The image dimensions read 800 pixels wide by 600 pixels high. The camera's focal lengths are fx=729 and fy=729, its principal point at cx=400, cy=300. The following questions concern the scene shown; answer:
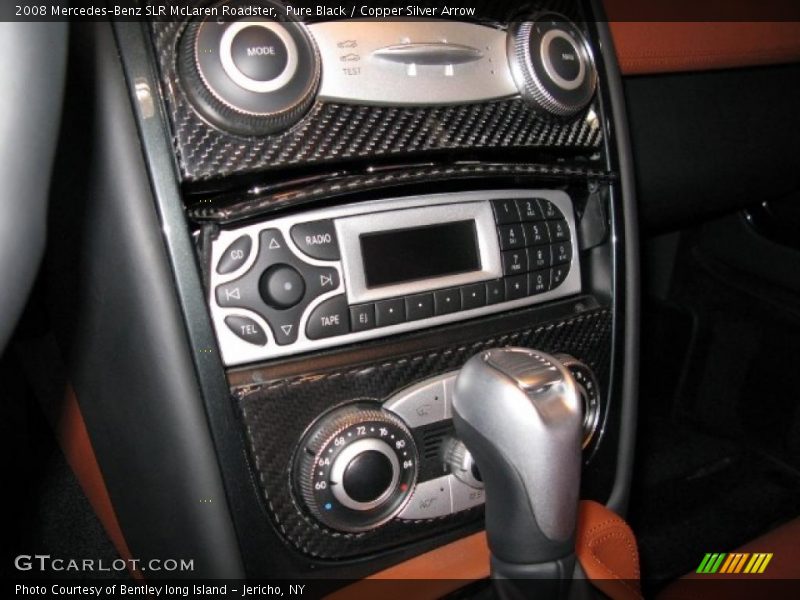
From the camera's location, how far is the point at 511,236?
0.57m

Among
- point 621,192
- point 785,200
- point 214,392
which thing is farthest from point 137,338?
point 785,200

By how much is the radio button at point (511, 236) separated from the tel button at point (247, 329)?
0.20 meters

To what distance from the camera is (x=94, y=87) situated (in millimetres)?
413

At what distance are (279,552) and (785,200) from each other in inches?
40.8

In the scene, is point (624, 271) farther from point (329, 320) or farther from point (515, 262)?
point (329, 320)

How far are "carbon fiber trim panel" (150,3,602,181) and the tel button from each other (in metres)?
0.09

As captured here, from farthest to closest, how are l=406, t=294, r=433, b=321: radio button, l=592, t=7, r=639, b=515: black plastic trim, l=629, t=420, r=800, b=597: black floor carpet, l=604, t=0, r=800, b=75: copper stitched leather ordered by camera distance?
l=629, t=420, r=800, b=597: black floor carpet → l=604, t=0, r=800, b=75: copper stitched leather → l=592, t=7, r=639, b=515: black plastic trim → l=406, t=294, r=433, b=321: radio button

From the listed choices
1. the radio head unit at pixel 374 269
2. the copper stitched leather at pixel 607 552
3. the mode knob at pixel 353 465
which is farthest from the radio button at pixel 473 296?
the copper stitched leather at pixel 607 552

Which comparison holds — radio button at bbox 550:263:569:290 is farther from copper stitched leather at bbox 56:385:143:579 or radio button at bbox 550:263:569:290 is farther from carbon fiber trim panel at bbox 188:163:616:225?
copper stitched leather at bbox 56:385:143:579

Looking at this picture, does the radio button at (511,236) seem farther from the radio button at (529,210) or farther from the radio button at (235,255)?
the radio button at (235,255)

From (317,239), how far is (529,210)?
0.63 ft

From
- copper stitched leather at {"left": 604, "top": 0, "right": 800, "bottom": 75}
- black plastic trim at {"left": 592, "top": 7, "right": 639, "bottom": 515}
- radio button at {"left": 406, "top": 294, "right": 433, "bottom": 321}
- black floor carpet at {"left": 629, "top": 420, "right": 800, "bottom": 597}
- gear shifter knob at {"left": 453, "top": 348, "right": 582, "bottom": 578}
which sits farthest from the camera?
black floor carpet at {"left": 629, "top": 420, "right": 800, "bottom": 597}

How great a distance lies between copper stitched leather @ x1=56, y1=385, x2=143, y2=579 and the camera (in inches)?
23.6

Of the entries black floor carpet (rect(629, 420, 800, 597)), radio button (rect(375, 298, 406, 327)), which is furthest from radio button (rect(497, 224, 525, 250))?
black floor carpet (rect(629, 420, 800, 597))
